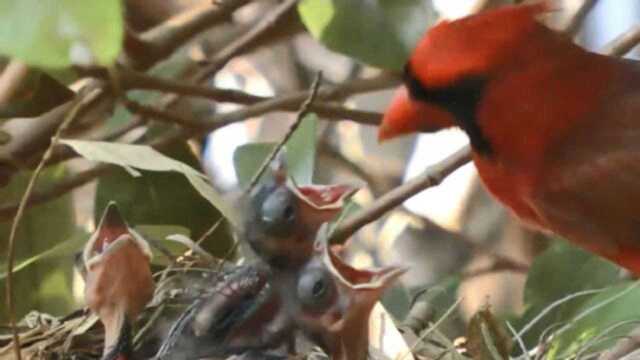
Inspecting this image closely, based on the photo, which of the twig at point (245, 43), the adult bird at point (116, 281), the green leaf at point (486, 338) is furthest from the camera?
the twig at point (245, 43)

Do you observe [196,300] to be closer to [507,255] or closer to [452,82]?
[452,82]

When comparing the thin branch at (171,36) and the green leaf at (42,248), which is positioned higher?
the thin branch at (171,36)

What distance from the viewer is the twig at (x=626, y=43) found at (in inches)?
47.8

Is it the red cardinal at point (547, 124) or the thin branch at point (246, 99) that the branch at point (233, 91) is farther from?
the red cardinal at point (547, 124)

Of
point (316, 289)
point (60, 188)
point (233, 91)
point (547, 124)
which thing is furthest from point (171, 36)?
point (316, 289)

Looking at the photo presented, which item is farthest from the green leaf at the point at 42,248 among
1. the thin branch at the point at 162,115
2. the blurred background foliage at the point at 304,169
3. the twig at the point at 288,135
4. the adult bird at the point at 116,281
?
the adult bird at the point at 116,281

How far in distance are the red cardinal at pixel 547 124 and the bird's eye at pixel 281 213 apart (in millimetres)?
179

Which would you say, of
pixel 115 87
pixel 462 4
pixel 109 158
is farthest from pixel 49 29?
pixel 462 4

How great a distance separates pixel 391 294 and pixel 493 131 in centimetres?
31

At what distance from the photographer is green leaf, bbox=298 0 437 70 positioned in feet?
3.68

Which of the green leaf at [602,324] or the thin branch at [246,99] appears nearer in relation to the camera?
the green leaf at [602,324]

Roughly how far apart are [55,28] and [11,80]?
47 cm

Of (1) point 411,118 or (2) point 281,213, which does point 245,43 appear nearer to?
(1) point 411,118

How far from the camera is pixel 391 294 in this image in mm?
1247
